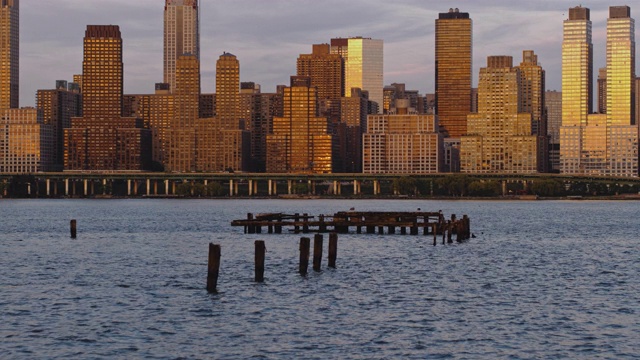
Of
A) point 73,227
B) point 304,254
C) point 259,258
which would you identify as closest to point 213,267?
point 259,258

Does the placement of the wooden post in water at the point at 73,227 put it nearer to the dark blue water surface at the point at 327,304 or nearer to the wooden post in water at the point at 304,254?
the dark blue water surface at the point at 327,304

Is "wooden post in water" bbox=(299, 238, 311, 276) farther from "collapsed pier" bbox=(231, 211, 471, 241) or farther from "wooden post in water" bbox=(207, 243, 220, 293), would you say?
"collapsed pier" bbox=(231, 211, 471, 241)

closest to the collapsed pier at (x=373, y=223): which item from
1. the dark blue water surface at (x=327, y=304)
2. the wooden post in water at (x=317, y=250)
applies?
the dark blue water surface at (x=327, y=304)

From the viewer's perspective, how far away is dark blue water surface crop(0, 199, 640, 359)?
142 feet

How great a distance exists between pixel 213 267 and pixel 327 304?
698cm

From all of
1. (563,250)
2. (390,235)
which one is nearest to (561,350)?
(563,250)

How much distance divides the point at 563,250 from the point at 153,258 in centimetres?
3445

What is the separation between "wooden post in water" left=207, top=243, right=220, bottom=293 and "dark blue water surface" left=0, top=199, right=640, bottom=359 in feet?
2.08

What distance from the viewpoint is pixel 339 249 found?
289 ft

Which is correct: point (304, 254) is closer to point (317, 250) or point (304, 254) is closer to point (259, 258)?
point (317, 250)

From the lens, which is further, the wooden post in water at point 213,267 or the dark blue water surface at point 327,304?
the wooden post in water at point 213,267

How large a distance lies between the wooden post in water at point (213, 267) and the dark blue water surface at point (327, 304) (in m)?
0.64

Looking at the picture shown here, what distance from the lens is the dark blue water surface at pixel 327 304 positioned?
4328 centimetres

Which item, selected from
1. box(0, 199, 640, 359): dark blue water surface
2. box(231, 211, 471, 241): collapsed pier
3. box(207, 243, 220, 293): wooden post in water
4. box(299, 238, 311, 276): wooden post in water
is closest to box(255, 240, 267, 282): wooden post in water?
box(0, 199, 640, 359): dark blue water surface
